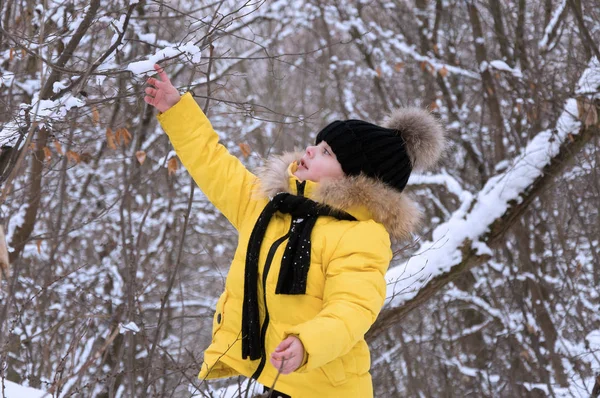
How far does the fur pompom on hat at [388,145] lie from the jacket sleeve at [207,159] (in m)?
0.34

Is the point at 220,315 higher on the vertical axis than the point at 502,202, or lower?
lower

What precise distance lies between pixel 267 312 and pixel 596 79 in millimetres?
2978

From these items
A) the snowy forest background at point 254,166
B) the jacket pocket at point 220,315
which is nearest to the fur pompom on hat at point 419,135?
the snowy forest background at point 254,166

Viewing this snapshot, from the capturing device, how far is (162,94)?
213 centimetres

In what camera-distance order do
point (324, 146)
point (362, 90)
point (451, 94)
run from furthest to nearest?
point (362, 90), point (451, 94), point (324, 146)

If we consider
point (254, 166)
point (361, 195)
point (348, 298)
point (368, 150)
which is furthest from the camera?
point (254, 166)

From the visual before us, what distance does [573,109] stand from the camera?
4.38 meters

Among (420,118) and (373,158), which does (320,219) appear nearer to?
(373,158)

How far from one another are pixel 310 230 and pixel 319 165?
0.95 ft

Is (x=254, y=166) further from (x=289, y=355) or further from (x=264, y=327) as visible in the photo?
(x=289, y=355)

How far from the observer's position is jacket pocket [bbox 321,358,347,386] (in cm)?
198

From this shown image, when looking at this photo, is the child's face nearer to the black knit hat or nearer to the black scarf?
the black knit hat

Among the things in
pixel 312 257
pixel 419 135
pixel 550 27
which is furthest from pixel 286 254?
pixel 550 27

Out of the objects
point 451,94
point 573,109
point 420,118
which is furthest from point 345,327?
point 451,94
